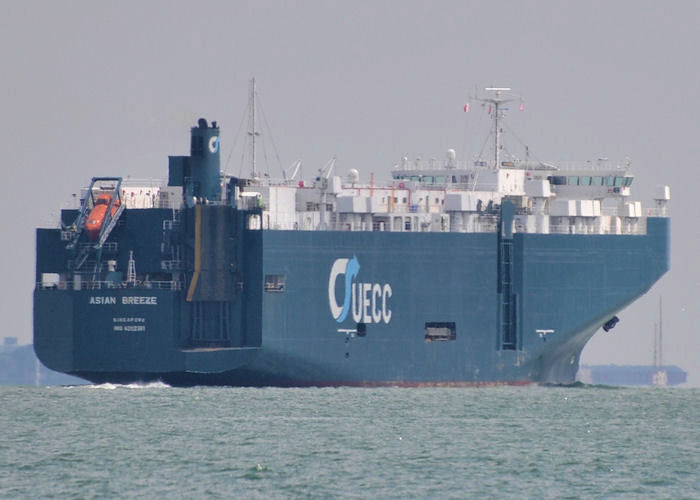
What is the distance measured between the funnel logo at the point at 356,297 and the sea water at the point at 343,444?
2.79m

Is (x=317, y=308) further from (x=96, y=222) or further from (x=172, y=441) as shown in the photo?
(x=172, y=441)

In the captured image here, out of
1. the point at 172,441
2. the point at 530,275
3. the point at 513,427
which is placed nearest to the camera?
the point at 172,441

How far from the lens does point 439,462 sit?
61.2m

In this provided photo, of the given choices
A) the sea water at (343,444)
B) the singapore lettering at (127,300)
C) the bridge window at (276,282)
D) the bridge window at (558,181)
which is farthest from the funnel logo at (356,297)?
the bridge window at (558,181)

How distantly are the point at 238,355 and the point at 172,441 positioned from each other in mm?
16195

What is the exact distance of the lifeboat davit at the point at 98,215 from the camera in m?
82.1

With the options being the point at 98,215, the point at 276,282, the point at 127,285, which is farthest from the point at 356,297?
the point at 98,215

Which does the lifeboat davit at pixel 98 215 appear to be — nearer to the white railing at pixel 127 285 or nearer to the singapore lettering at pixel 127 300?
the white railing at pixel 127 285

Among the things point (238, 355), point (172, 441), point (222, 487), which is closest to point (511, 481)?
point (222, 487)

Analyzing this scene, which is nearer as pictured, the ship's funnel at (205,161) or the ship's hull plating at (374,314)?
the ship's hull plating at (374,314)

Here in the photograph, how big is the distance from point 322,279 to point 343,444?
18.9 m

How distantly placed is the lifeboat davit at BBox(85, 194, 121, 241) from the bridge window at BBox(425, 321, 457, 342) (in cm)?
1285

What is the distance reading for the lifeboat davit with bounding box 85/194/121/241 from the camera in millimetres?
82062

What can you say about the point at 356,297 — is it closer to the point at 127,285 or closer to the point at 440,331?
the point at 440,331
